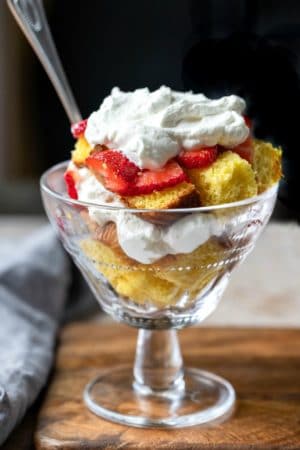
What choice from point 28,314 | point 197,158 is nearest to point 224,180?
point 197,158

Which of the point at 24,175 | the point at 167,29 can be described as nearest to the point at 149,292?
the point at 167,29

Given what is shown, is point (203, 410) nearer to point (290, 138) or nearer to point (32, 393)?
point (32, 393)

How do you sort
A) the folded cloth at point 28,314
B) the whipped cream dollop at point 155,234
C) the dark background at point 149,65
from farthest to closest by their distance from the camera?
the dark background at point 149,65 < the folded cloth at point 28,314 < the whipped cream dollop at point 155,234

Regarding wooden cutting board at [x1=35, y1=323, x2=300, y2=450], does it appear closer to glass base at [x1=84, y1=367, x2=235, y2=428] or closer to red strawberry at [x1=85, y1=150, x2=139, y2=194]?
glass base at [x1=84, y1=367, x2=235, y2=428]

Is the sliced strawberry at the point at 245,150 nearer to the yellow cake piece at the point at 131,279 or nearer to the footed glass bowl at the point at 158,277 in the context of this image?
the footed glass bowl at the point at 158,277

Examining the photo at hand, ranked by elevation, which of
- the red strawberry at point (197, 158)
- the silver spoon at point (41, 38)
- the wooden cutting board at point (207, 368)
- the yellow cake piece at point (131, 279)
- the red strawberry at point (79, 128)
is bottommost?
the wooden cutting board at point (207, 368)

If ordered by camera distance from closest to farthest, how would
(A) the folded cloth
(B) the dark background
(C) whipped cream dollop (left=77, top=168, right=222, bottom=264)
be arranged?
(C) whipped cream dollop (left=77, top=168, right=222, bottom=264) < (A) the folded cloth < (B) the dark background

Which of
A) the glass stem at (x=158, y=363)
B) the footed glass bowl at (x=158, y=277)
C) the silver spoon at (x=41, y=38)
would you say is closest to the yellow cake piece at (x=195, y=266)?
the footed glass bowl at (x=158, y=277)

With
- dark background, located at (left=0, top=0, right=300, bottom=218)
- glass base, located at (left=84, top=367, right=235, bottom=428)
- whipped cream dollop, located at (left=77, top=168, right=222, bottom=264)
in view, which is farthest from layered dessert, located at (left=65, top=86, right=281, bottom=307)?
dark background, located at (left=0, top=0, right=300, bottom=218)
